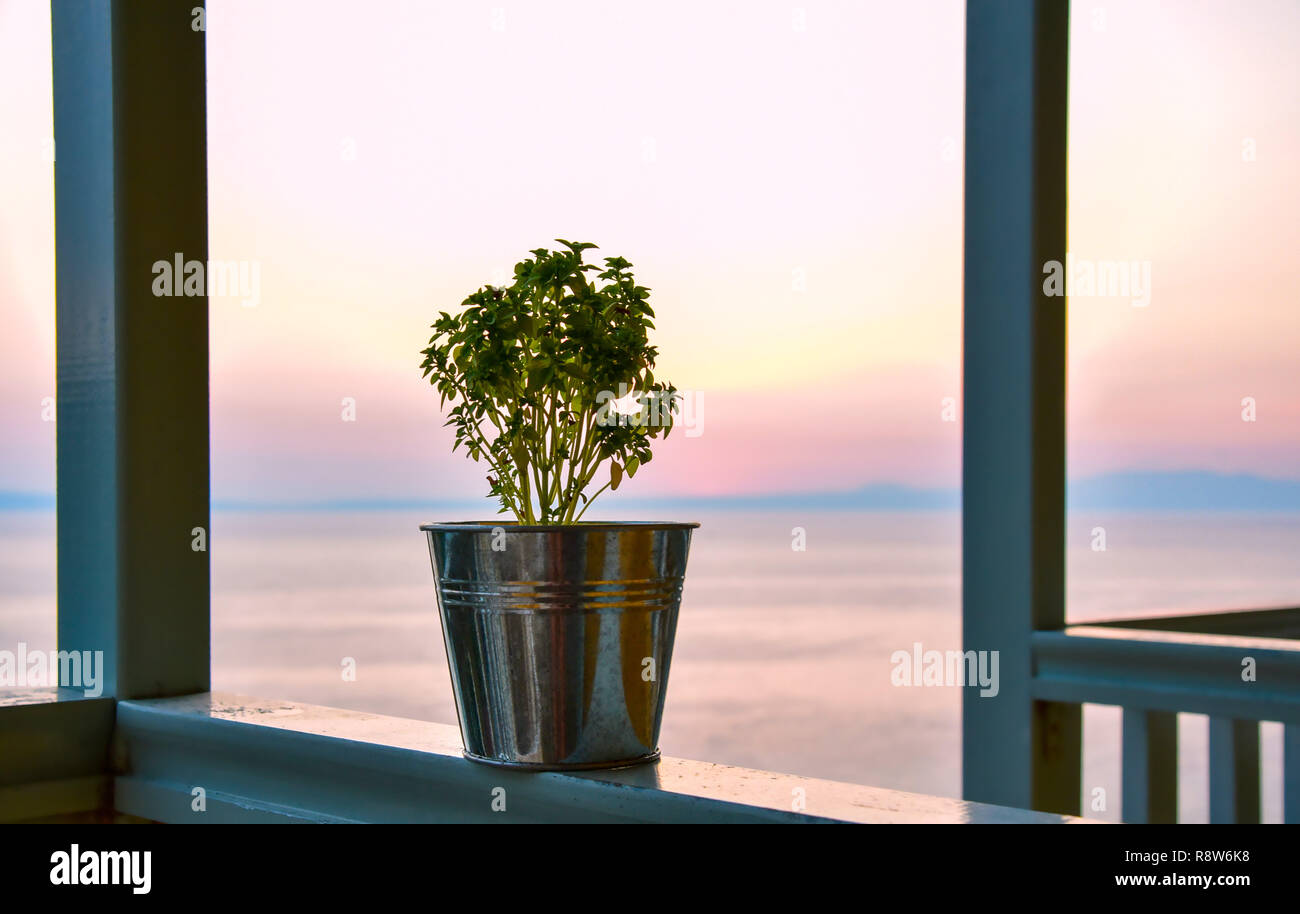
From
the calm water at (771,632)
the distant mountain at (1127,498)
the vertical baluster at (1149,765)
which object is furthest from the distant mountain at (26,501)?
the calm water at (771,632)

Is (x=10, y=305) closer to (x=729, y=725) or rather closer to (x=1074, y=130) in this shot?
(x=1074, y=130)

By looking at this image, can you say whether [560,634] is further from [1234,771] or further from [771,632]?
A: [771,632]

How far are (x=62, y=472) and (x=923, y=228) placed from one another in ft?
14.8

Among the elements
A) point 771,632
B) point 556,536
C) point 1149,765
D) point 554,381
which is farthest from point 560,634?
point 771,632

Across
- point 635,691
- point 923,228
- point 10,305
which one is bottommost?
point 635,691

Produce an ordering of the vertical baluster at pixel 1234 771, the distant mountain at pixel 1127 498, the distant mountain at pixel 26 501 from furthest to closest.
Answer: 1. the distant mountain at pixel 1127 498
2. the vertical baluster at pixel 1234 771
3. the distant mountain at pixel 26 501

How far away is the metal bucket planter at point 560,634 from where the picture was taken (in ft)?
3.73

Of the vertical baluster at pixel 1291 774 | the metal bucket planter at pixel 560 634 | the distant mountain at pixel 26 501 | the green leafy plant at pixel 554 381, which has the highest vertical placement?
the green leafy plant at pixel 554 381

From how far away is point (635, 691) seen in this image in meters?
1.18

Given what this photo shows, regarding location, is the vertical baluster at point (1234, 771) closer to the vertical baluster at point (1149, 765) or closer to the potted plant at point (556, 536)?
the vertical baluster at point (1149, 765)

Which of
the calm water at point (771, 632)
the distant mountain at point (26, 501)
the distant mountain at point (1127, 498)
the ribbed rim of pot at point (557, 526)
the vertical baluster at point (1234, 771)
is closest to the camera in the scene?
the ribbed rim of pot at point (557, 526)

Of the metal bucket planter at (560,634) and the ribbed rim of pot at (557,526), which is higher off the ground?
the ribbed rim of pot at (557,526)

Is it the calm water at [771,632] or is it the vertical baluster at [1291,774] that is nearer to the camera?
the vertical baluster at [1291,774]
